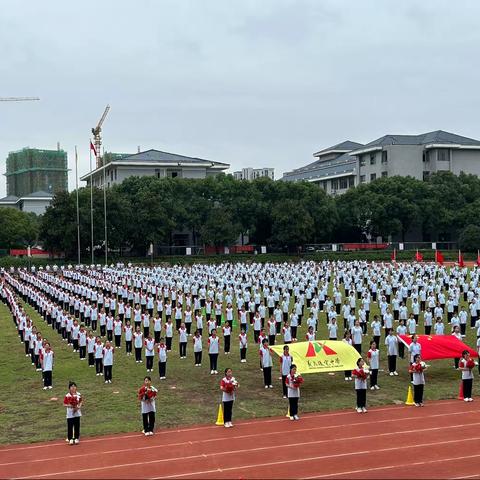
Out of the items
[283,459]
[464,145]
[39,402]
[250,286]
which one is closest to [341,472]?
[283,459]

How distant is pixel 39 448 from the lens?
477 inches

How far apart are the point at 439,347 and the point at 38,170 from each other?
13420 cm

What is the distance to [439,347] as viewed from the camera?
16984 mm

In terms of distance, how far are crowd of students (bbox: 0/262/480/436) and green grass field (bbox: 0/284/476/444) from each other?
422 millimetres

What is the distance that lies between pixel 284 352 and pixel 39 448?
5.85 metres

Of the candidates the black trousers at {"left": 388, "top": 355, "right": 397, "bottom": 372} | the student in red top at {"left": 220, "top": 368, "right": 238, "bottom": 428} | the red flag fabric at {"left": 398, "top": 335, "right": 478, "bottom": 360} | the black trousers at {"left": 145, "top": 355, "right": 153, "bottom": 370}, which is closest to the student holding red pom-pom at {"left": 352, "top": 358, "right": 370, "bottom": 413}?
the student in red top at {"left": 220, "top": 368, "right": 238, "bottom": 428}

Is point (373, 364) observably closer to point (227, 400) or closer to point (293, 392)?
point (293, 392)

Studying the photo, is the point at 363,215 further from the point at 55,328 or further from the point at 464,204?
the point at 55,328

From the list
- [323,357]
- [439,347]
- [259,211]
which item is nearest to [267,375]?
[323,357]

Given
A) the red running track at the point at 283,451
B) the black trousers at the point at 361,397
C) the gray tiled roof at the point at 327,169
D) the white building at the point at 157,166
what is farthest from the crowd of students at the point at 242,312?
the gray tiled roof at the point at 327,169

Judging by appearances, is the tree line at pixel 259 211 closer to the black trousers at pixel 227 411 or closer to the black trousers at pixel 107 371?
the black trousers at pixel 107 371

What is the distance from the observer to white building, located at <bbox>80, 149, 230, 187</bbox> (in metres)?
74.2

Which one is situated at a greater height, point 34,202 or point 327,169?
point 327,169

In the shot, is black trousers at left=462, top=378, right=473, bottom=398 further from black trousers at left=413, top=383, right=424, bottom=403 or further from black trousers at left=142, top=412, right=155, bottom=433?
black trousers at left=142, top=412, right=155, bottom=433
